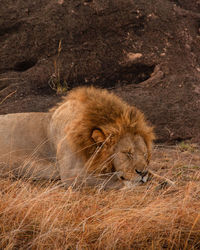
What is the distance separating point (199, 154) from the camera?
16.6 feet

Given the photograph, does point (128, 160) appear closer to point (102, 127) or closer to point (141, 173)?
point (141, 173)

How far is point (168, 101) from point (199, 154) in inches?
54.4

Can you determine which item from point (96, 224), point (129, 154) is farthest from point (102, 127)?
point (96, 224)

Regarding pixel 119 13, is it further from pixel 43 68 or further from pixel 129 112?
pixel 129 112

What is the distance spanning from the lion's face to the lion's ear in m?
0.14

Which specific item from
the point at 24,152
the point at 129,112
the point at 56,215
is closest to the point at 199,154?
the point at 129,112

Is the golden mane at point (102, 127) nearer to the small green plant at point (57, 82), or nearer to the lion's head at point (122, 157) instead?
the lion's head at point (122, 157)

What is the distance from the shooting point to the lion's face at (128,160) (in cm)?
327

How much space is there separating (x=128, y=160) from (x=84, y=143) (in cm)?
41

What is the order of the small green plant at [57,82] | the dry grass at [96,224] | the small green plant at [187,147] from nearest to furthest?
the dry grass at [96,224] → the small green plant at [187,147] → the small green plant at [57,82]

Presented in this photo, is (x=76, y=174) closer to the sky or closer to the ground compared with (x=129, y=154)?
closer to the ground

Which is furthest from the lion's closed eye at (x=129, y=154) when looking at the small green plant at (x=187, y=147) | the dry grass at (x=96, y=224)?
the small green plant at (x=187, y=147)

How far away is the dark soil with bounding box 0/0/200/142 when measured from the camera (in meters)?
6.76

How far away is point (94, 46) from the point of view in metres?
6.97
